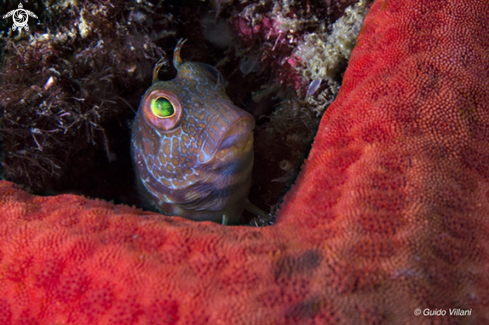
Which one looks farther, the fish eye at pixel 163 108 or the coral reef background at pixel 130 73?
the fish eye at pixel 163 108

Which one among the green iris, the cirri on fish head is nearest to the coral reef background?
the cirri on fish head

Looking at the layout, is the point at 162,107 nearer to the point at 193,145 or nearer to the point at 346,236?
the point at 193,145

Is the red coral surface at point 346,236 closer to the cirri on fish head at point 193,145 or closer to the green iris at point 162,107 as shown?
the cirri on fish head at point 193,145

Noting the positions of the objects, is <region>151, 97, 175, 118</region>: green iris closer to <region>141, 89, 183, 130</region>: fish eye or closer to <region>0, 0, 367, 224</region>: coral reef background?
<region>141, 89, 183, 130</region>: fish eye

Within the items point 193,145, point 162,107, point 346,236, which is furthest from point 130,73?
point 346,236

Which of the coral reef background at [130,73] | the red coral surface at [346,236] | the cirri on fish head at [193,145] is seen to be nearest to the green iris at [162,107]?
the cirri on fish head at [193,145]

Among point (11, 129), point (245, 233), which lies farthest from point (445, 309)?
point (11, 129)
